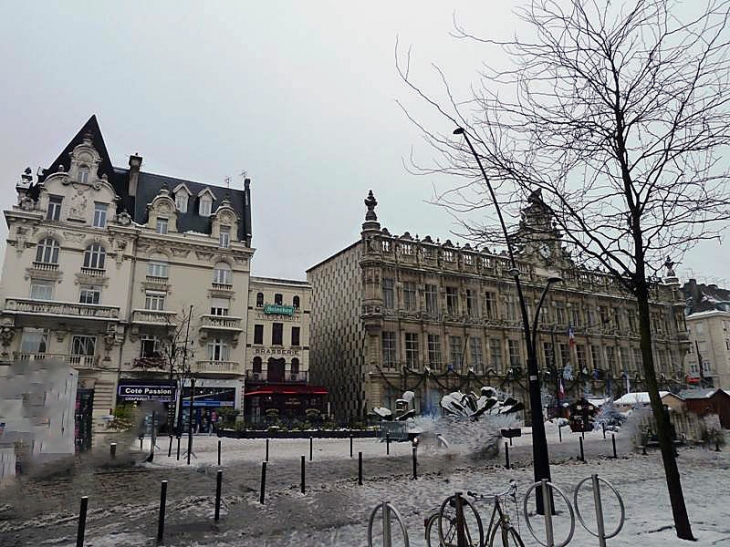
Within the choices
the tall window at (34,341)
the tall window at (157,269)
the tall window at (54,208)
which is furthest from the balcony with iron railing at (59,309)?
the tall window at (54,208)

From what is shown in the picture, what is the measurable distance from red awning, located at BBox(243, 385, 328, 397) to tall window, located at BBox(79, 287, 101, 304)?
11416mm

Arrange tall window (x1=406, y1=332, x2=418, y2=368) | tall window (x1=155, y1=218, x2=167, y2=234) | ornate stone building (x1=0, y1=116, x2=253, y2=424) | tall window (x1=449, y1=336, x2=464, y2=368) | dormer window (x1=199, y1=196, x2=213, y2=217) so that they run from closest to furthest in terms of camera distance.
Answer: ornate stone building (x1=0, y1=116, x2=253, y2=424) → tall window (x1=155, y1=218, x2=167, y2=234) → tall window (x1=406, y1=332, x2=418, y2=368) → dormer window (x1=199, y1=196, x2=213, y2=217) → tall window (x1=449, y1=336, x2=464, y2=368)

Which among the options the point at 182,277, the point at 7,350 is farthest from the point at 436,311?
the point at 7,350

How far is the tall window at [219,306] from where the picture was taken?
36406 millimetres

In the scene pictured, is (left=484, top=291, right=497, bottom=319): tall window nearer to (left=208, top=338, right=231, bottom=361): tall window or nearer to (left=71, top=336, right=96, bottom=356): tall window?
(left=208, top=338, right=231, bottom=361): tall window

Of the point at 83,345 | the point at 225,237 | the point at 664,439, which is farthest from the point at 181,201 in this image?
the point at 664,439

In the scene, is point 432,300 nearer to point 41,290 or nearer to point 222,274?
point 222,274

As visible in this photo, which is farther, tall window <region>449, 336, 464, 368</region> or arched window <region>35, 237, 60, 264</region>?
tall window <region>449, 336, 464, 368</region>

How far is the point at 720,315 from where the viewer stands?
209ft

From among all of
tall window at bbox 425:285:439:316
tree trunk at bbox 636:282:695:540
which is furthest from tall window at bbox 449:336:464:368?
tree trunk at bbox 636:282:695:540

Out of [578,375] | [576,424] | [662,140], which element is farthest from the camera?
[578,375]

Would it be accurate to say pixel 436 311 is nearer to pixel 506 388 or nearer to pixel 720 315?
pixel 506 388

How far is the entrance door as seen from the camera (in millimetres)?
37156

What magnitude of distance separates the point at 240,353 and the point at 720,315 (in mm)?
59065
